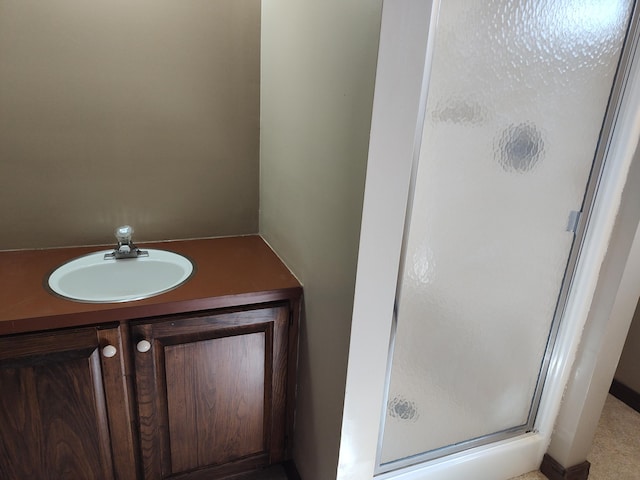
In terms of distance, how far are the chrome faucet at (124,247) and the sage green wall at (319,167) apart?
0.52m

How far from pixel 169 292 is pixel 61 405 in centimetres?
41

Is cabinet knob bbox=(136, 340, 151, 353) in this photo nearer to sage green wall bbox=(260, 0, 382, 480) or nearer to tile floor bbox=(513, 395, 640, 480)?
sage green wall bbox=(260, 0, 382, 480)

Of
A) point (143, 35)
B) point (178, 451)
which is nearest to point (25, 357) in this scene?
point (178, 451)

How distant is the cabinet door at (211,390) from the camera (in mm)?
1229

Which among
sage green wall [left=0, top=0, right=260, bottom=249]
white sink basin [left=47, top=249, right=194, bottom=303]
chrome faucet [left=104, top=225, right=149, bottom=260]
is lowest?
white sink basin [left=47, top=249, right=194, bottom=303]

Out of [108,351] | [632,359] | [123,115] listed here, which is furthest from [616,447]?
[123,115]

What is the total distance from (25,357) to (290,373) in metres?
0.77

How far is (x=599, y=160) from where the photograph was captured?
4.41 ft

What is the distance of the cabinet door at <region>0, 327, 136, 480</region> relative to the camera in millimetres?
1079

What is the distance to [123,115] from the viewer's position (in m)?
1.48

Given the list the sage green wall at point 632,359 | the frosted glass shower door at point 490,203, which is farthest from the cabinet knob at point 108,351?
the sage green wall at point 632,359

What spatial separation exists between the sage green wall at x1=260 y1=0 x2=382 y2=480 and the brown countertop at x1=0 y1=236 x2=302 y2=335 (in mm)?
103

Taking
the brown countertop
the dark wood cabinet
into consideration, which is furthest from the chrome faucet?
the dark wood cabinet

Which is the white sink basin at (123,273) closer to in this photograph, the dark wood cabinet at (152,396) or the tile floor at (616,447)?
the dark wood cabinet at (152,396)
